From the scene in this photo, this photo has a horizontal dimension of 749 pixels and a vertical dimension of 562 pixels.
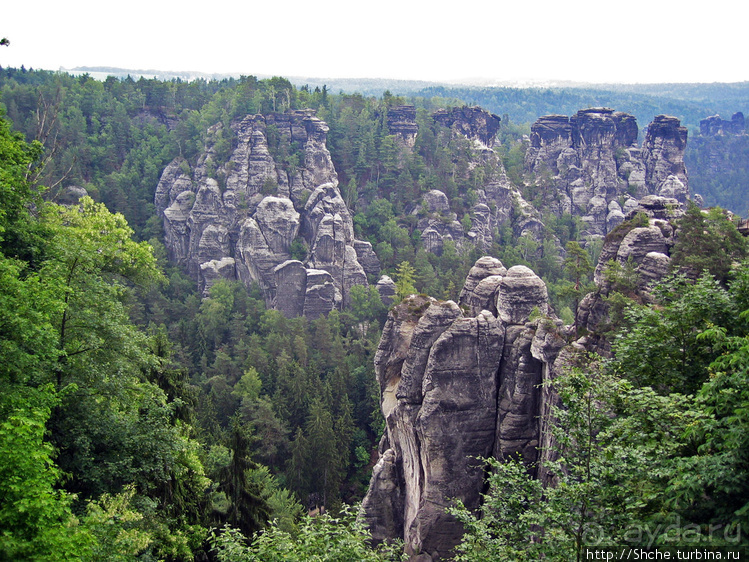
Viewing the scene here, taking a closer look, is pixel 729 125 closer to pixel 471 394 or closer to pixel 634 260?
pixel 634 260

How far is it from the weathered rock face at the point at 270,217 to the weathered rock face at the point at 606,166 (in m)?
40.8

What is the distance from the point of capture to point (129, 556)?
12.5 meters

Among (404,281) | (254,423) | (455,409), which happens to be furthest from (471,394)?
(404,281)

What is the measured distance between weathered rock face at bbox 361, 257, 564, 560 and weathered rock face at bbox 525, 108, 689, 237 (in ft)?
222

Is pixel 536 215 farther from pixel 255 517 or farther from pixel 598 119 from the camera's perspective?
pixel 255 517

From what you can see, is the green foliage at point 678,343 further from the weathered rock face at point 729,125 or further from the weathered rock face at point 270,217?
the weathered rock face at point 729,125

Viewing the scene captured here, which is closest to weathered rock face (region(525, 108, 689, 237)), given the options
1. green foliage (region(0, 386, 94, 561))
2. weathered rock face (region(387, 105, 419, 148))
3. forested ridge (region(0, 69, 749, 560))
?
weathered rock face (region(387, 105, 419, 148))

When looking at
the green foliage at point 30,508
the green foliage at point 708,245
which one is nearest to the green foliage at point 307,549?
the green foliage at point 30,508

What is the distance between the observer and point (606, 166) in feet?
305

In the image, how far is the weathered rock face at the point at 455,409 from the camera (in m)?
24.7

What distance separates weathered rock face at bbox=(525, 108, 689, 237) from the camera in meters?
89.4

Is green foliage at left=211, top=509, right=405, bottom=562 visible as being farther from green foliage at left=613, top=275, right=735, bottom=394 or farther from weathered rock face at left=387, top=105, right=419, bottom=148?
weathered rock face at left=387, top=105, right=419, bottom=148

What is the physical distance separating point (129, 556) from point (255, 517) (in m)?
10.2

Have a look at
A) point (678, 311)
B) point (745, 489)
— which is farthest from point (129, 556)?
point (678, 311)
